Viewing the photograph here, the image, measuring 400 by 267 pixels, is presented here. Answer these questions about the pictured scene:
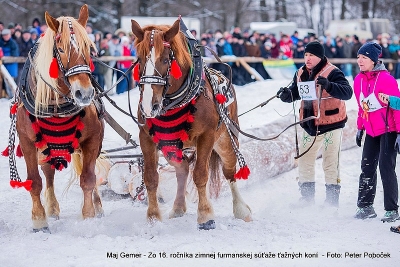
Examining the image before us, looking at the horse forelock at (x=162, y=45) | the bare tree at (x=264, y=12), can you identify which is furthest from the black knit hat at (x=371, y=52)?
the bare tree at (x=264, y=12)

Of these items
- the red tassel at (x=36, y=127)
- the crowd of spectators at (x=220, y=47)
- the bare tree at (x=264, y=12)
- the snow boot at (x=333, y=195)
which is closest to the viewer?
the red tassel at (x=36, y=127)

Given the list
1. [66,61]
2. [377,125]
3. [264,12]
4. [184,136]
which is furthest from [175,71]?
[264,12]

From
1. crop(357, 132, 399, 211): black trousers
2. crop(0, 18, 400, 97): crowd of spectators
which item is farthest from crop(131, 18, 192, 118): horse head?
crop(0, 18, 400, 97): crowd of spectators

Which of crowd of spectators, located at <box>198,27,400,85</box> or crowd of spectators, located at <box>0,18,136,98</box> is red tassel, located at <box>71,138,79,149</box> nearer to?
crowd of spectators, located at <box>0,18,136,98</box>

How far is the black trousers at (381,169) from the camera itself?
6008mm

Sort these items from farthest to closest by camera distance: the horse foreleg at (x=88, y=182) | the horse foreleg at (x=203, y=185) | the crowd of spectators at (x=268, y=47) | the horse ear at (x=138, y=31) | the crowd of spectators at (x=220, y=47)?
the crowd of spectators at (x=268, y=47) < the crowd of spectators at (x=220, y=47) < the horse foreleg at (x=88, y=182) < the horse foreleg at (x=203, y=185) < the horse ear at (x=138, y=31)

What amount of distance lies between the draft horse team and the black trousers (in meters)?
1.15

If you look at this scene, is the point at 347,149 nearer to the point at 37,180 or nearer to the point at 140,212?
the point at 140,212

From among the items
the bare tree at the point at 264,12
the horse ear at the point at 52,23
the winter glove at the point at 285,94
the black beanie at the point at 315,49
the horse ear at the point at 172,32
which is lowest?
the winter glove at the point at 285,94

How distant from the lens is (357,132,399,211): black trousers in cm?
601

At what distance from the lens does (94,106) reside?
5.83 m

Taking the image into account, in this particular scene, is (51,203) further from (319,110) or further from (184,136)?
(319,110)

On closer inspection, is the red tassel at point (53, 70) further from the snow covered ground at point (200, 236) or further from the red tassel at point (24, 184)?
the snow covered ground at point (200, 236)

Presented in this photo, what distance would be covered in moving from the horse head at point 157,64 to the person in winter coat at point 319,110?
153cm
